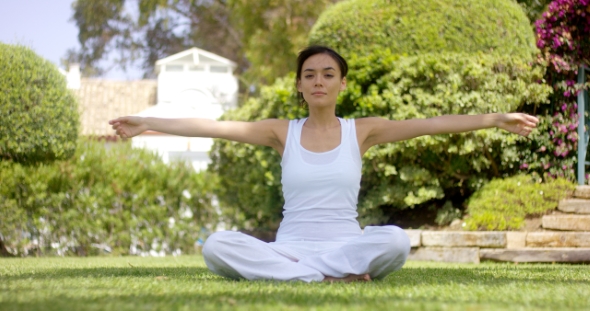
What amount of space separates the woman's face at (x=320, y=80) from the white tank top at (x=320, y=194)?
0.36 m

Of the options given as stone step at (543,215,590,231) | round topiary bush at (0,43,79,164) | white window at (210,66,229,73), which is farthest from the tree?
stone step at (543,215,590,231)

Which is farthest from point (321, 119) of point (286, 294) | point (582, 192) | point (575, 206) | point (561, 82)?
point (561, 82)

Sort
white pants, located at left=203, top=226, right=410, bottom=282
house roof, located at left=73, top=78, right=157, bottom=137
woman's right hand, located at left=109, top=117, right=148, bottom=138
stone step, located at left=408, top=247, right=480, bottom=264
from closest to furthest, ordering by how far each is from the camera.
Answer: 1. white pants, located at left=203, top=226, right=410, bottom=282
2. woman's right hand, located at left=109, top=117, right=148, bottom=138
3. stone step, located at left=408, top=247, right=480, bottom=264
4. house roof, located at left=73, top=78, right=157, bottom=137

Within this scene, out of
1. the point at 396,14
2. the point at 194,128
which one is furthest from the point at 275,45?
the point at 194,128

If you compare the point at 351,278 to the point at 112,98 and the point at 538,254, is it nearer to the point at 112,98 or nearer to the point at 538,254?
the point at 538,254

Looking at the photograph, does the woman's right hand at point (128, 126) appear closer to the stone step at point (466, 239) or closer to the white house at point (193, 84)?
the stone step at point (466, 239)

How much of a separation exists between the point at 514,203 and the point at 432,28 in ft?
8.86

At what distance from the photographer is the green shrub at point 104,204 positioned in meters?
10.8

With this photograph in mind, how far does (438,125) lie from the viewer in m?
4.77

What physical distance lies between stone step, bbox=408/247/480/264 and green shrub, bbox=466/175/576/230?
67 cm

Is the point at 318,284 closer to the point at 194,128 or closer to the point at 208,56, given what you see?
the point at 194,128

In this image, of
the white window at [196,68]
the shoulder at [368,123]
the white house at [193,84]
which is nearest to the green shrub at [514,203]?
the shoulder at [368,123]

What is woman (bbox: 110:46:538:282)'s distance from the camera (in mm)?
4336

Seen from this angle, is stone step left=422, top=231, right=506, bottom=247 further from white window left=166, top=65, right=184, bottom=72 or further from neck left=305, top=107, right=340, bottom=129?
white window left=166, top=65, right=184, bottom=72
